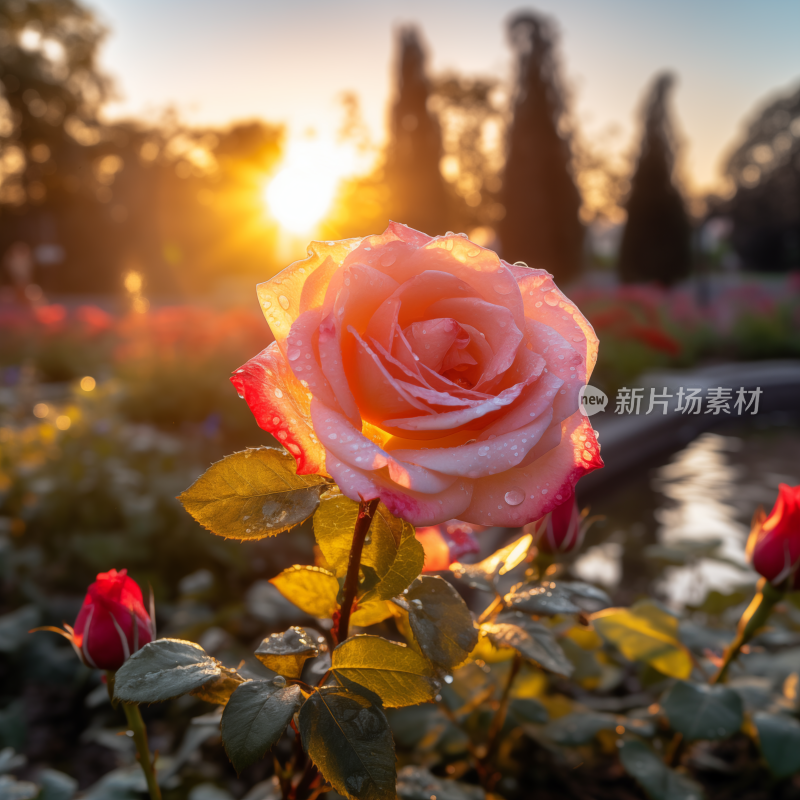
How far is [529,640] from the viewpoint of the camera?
0.73 m

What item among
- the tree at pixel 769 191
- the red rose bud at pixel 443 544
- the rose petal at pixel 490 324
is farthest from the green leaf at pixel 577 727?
the tree at pixel 769 191

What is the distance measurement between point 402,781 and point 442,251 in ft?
2.41

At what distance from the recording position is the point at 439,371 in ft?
1.65

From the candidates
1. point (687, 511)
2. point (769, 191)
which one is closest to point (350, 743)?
point (687, 511)

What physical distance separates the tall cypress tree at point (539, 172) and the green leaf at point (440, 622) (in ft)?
45.0

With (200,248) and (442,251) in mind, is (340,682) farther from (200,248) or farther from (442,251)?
(200,248)

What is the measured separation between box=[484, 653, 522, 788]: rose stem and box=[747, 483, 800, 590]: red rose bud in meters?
0.38

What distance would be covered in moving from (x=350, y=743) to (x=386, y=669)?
0.07m

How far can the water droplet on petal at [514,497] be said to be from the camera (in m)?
0.46

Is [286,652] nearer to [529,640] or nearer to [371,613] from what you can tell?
[371,613]

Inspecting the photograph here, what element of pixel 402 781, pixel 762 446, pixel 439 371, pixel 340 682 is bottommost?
pixel 762 446

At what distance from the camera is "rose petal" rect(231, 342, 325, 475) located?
18.6 inches

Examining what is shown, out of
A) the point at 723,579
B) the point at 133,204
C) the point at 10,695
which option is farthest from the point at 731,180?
the point at 10,695

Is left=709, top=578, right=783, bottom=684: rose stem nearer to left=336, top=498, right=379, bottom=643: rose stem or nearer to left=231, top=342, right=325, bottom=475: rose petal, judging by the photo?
left=336, top=498, right=379, bottom=643: rose stem
